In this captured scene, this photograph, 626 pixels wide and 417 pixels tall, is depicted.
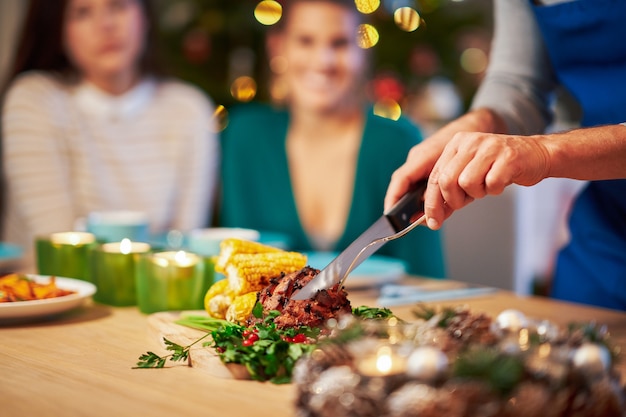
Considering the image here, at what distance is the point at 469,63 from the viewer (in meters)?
5.09

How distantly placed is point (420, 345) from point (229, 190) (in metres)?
2.32

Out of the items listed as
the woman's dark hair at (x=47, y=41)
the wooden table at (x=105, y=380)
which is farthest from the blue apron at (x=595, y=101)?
the woman's dark hair at (x=47, y=41)

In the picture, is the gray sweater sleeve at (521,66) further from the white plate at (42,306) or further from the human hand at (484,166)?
the white plate at (42,306)

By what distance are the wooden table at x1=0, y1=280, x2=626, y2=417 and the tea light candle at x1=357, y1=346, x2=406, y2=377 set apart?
0.14 m

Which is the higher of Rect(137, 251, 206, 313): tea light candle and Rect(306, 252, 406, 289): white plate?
Rect(137, 251, 206, 313): tea light candle

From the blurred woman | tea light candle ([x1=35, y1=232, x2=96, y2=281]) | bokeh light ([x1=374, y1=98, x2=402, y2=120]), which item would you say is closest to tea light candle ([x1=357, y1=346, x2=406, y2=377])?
tea light candle ([x1=35, y1=232, x2=96, y2=281])

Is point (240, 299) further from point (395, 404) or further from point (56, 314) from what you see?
point (395, 404)

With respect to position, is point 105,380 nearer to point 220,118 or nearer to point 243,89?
point 243,89

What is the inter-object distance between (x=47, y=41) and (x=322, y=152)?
1141 mm

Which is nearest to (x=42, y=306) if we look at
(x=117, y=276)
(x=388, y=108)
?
(x=117, y=276)

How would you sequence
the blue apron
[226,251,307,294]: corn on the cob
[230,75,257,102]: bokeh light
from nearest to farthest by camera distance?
1. [226,251,307,294]: corn on the cob
2. the blue apron
3. [230,75,257,102]: bokeh light

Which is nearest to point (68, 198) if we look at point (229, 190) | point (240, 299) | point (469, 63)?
point (229, 190)

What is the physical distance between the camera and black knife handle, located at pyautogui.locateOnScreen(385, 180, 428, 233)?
3.59 ft

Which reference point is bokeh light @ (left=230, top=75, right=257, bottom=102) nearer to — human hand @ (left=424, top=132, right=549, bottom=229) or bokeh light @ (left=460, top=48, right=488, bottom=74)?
bokeh light @ (left=460, top=48, right=488, bottom=74)
